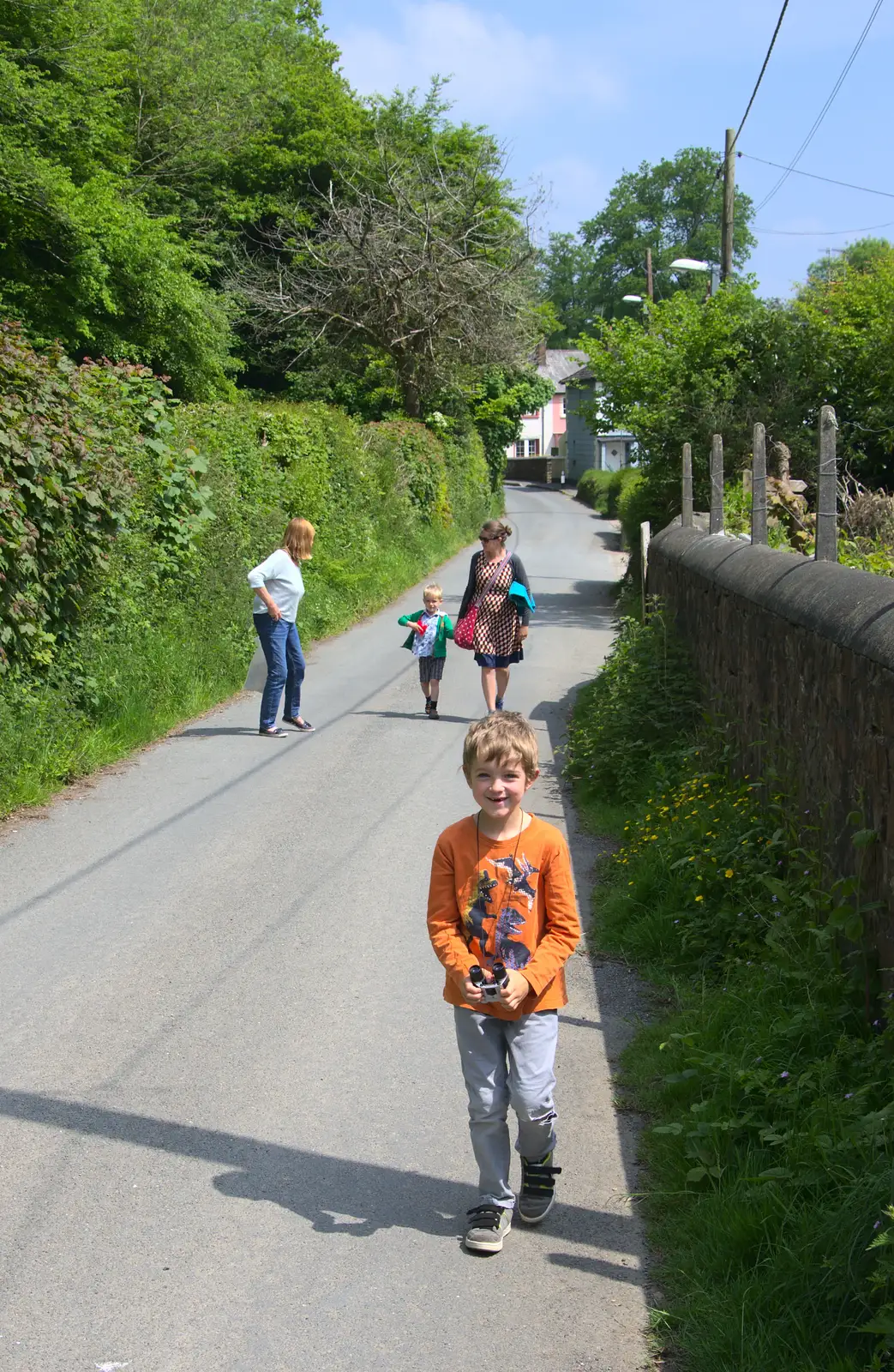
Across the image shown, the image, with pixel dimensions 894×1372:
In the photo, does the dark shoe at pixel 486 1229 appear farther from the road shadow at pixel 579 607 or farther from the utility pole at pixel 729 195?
the utility pole at pixel 729 195

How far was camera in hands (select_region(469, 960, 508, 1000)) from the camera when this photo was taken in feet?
12.7

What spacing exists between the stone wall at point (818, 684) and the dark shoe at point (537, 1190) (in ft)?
4.03

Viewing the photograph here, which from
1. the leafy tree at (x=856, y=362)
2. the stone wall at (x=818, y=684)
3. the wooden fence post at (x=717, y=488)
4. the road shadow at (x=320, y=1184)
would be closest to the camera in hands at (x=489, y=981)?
the road shadow at (x=320, y=1184)

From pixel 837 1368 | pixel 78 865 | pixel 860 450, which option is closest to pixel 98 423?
pixel 78 865

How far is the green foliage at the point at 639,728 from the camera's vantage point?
9234 mm

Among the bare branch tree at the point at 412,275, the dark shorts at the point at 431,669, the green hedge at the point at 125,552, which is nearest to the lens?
the green hedge at the point at 125,552

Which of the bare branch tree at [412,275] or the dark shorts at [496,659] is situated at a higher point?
the bare branch tree at [412,275]

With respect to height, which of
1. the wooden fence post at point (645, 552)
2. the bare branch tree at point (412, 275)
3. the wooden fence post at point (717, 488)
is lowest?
the wooden fence post at point (645, 552)

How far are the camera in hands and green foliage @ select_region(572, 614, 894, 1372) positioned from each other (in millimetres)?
858

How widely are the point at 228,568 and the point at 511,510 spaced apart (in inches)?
1710

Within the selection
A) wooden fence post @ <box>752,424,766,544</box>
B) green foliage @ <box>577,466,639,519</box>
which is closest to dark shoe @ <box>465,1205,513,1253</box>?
wooden fence post @ <box>752,424,766,544</box>

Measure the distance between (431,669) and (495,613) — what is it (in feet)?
4.83

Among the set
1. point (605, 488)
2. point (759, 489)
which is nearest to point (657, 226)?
point (605, 488)

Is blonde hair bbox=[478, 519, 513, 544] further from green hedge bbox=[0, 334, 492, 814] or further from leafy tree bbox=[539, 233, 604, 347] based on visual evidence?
leafy tree bbox=[539, 233, 604, 347]
